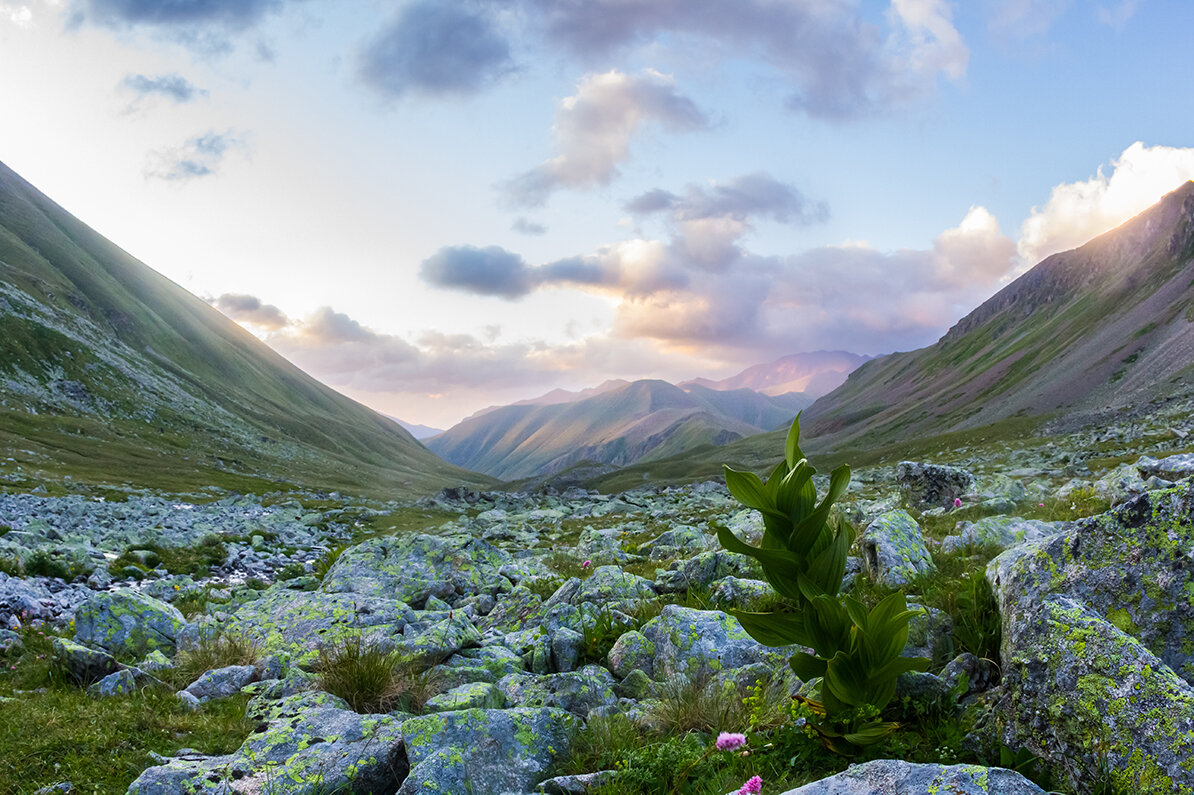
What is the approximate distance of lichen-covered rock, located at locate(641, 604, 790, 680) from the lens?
7133 mm

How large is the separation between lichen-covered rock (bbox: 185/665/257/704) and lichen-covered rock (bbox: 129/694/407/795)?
7.81 ft

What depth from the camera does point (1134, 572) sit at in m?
4.72

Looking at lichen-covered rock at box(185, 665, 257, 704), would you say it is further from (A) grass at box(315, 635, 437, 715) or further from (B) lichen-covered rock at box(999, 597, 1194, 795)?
(B) lichen-covered rock at box(999, 597, 1194, 795)

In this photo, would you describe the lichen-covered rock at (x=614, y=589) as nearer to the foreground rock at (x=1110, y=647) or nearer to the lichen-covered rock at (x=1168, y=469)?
the foreground rock at (x=1110, y=647)

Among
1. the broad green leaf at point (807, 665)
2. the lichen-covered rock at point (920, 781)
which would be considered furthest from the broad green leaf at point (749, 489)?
the lichen-covered rock at point (920, 781)

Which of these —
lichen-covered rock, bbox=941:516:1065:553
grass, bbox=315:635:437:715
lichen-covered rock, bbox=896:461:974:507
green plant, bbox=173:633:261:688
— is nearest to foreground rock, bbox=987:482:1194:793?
lichen-covered rock, bbox=941:516:1065:553

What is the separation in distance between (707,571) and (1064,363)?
14645cm

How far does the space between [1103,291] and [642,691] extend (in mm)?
196895

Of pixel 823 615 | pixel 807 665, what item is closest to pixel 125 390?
pixel 807 665

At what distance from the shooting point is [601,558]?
56.5 feet

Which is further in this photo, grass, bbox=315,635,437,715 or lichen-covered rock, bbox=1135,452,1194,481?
lichen-covered rock, bbox=1135,452,1194,481

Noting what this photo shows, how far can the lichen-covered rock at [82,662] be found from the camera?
8180mm

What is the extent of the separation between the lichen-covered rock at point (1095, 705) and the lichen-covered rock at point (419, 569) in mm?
12250

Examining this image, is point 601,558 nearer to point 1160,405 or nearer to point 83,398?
point 1160,405
